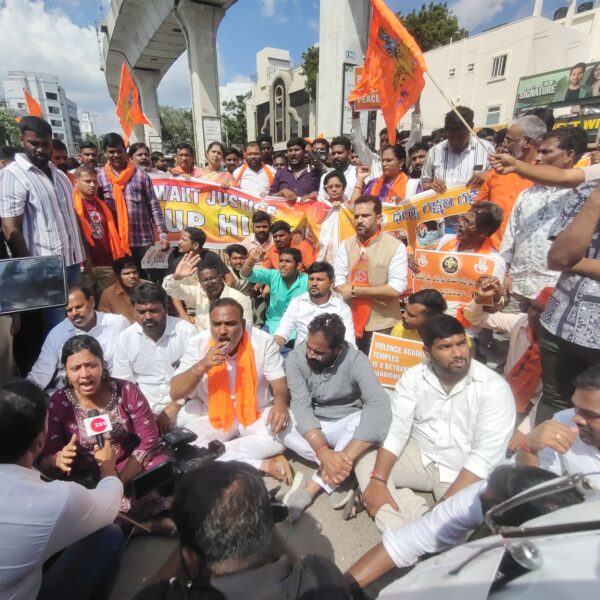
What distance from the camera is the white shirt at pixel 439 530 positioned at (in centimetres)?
162

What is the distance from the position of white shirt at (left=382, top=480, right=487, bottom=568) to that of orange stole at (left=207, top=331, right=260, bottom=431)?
4.50 ft

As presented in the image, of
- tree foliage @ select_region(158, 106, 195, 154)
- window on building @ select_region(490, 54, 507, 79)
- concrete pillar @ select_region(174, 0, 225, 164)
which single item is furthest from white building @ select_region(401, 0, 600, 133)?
tree foliage @ select_region(158, 106, 195, 154)

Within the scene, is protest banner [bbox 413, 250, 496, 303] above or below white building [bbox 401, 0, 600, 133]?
below

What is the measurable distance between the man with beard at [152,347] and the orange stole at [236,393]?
0.30 m

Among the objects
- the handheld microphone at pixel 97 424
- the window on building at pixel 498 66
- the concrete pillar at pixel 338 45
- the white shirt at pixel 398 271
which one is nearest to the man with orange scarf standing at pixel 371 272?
the white shirt at pixel 398 271

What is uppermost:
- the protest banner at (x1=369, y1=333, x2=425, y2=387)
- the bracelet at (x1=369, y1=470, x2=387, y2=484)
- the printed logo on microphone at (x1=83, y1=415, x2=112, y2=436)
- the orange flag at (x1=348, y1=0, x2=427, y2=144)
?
the orange flag at (x1=348, y1=0, x2=427, y2=144)

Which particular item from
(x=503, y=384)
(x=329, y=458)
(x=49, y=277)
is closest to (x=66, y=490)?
(x=49, y=277)

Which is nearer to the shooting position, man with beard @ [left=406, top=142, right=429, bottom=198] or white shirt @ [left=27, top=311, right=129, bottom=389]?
white shirt @ [left=27, top=311, right=129, bottom=389]

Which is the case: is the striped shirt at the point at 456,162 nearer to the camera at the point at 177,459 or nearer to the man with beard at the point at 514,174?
the man with beard at the point at 514,174

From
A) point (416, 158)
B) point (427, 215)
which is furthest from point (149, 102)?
point (427, 215)

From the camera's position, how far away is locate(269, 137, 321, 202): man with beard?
5.25 m

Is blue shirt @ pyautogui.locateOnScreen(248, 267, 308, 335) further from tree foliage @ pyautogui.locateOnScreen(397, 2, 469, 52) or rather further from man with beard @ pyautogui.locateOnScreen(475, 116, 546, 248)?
tree foliage @ pyautogui.locateOnScreen(397, 2, 469, 52)

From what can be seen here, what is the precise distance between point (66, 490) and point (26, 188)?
2864mm

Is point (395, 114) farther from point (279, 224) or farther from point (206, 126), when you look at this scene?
point (206, 126)
